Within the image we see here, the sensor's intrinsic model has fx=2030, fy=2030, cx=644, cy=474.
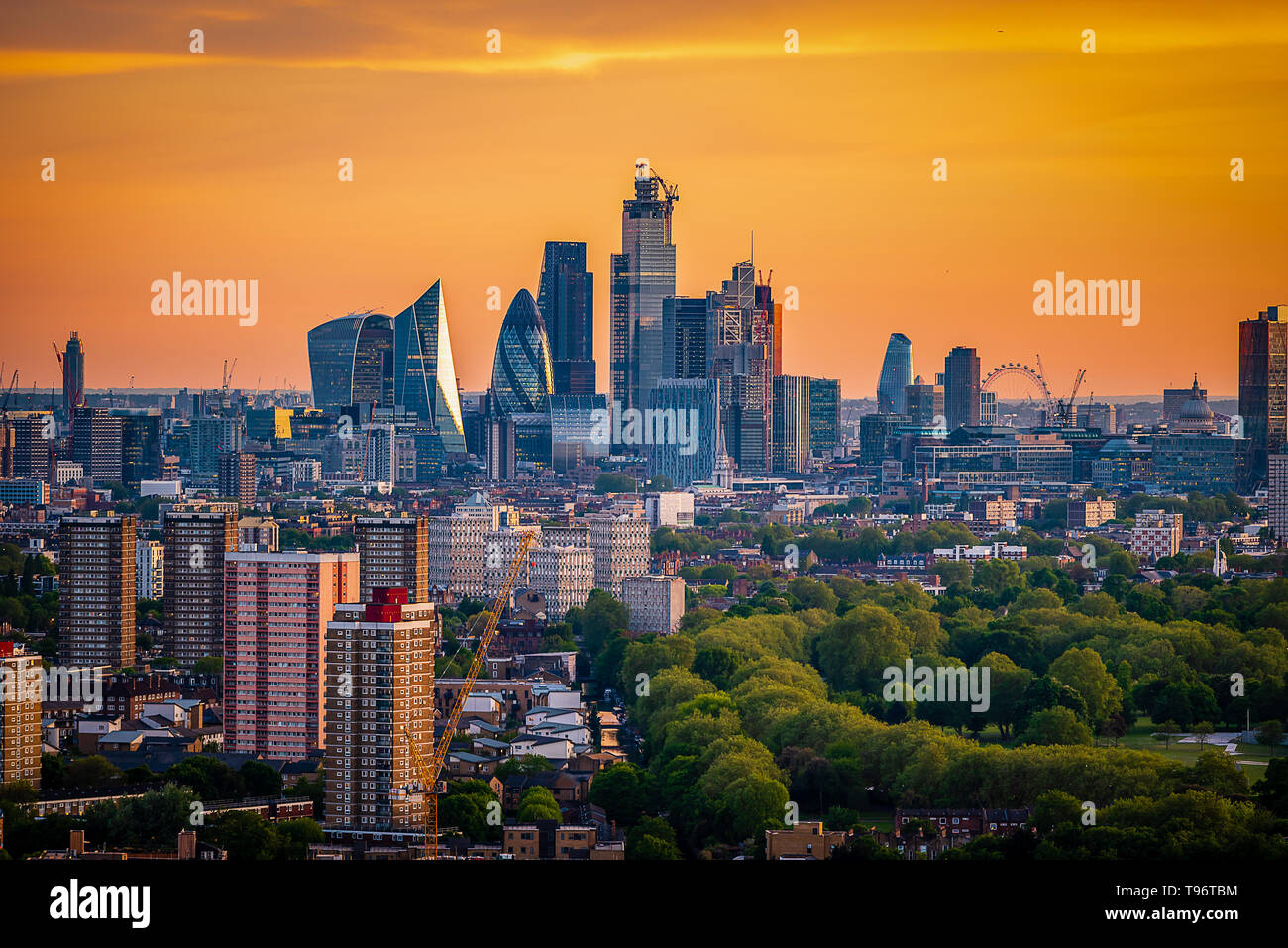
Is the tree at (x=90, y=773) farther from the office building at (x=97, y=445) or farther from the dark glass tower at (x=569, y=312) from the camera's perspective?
the dark glass tower at (x=569, y=312)

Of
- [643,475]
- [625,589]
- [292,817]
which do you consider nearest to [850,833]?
[292,817]

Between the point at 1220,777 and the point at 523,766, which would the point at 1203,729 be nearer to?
the point at 1220,777

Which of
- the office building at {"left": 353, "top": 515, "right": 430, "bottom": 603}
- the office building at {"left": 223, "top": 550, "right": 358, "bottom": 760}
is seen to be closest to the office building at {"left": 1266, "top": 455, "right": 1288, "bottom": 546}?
the office building at {"left": 353, "top": 515, "right": 430, "bottom": 603}

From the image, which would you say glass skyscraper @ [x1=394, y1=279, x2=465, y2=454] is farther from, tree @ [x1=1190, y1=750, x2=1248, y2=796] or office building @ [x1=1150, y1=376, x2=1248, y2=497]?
tree @ [x1=1190, y1=750, x2=1248, y2=796]

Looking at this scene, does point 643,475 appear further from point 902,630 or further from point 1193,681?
point 1193,681

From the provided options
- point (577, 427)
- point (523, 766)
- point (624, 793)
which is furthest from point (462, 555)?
point (577, 427)

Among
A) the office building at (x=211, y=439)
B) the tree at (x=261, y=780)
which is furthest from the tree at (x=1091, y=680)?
the office building at (x=211, y=439)
